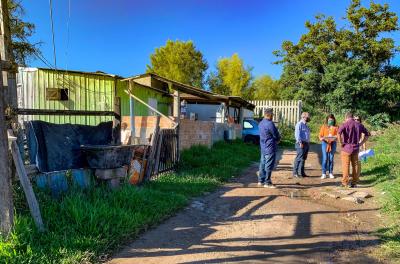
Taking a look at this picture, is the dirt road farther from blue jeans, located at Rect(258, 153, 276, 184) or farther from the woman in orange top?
the woman in orange top

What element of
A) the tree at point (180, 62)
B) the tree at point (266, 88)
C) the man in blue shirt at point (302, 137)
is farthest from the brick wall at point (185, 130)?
the tree at point (266, 88)

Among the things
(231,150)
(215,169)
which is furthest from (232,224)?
(231,150)

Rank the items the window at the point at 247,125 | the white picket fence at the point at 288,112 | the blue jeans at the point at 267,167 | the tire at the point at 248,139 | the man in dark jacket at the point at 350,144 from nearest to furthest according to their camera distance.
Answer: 1. the blue jeans at the point at 267,167
2. the man in dark jacket at the point at 350,144
3. the tire at the point at 248,139
4. the window at the point at 247,125
5. the white picket fence at the point at 288,112

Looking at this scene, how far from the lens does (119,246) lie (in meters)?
4.36

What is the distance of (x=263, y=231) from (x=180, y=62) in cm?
3251

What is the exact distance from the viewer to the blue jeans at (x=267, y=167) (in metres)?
7.98

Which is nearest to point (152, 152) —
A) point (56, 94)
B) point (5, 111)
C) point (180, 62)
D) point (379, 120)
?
point (5, 111)

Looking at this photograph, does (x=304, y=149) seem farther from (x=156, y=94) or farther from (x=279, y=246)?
(x=156, y=94)

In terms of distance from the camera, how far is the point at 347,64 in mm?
23422

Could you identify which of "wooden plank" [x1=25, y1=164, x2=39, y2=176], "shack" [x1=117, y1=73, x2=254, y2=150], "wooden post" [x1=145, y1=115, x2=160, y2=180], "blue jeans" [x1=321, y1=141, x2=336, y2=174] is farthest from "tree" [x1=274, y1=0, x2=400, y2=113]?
"wooden plank" [x1=25, y1=164, x2=39, y2=176]

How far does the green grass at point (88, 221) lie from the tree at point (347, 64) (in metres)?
18.7

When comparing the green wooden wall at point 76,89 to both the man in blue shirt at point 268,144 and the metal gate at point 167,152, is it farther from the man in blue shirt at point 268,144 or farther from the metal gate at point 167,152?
the man in blue shirt at point 268,144

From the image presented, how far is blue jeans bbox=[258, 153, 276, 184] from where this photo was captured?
314 inches

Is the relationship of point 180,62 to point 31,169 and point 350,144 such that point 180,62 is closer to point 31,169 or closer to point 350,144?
point 350,144
